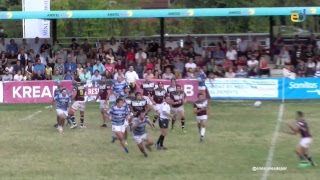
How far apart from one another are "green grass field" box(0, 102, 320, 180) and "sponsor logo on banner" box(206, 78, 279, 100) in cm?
314

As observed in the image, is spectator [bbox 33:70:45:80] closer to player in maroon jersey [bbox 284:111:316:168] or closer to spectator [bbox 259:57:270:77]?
spectator [bbox 259:57:270:77]

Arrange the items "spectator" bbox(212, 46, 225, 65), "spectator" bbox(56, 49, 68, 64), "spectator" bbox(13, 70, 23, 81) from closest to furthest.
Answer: "spectator" bbox(13, 70, 23, 81) < "spectator" bbox(212, 46, 225, 65) < "spectator" bbox(56, 49, 68, 64)

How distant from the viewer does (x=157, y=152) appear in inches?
828

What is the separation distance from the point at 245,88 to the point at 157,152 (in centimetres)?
1254

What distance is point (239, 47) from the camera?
119 ft

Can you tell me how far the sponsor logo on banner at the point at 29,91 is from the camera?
107 ft

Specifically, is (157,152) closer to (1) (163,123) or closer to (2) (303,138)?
(1) (163,123)

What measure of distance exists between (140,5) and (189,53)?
22587 millimetres

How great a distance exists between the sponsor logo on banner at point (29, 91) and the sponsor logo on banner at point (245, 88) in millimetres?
7672

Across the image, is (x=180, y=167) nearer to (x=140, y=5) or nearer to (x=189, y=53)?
(x=189, y=53)

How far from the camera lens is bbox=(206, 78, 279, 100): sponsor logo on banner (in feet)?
107

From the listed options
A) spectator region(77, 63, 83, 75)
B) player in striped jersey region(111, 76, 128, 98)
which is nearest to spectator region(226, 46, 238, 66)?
spectator region(77, 63, 83, 75)

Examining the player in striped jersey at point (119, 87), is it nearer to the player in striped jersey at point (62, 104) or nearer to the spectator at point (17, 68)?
the player in striped jersey at point (62, 104)

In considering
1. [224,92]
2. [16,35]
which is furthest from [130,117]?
[16,35]
